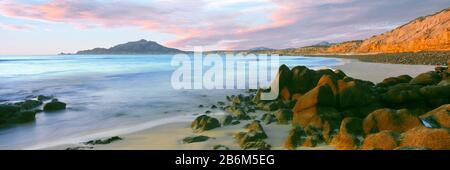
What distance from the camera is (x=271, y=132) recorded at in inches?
347

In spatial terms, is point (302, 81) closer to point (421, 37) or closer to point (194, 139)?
point (194, 139)

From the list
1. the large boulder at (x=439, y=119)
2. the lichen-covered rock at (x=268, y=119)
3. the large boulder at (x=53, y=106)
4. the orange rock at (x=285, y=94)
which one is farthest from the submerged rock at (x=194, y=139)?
the large boulder at (x=53, y=106)

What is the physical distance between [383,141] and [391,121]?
1.57 meters

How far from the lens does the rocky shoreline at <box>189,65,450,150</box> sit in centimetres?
602

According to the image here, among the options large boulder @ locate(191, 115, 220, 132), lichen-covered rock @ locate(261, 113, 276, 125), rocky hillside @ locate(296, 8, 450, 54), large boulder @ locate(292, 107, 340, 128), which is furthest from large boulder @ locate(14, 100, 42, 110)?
rocky hillside @ locate(296, 8, 450, 54)

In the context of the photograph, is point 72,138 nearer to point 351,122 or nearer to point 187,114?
point 187,114

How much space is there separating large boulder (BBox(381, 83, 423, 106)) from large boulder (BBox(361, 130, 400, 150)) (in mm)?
4147

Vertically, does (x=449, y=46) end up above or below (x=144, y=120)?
above

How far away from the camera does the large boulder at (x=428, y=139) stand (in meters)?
5.38

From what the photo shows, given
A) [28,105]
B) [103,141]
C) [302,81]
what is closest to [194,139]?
[103,141]
